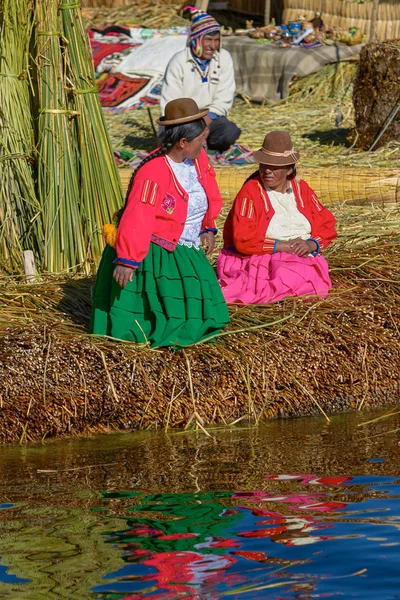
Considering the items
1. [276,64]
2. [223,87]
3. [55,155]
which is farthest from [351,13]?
[55,155]

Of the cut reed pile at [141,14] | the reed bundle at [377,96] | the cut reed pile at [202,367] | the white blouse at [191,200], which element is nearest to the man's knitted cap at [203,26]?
the reed bundle at [377,96]

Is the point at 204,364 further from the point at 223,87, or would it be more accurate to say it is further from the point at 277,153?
the point at 223,87

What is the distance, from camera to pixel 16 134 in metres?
6.39

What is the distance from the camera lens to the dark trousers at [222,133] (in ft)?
31.8

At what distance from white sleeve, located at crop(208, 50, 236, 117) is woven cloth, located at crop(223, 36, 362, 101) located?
10.2 feet

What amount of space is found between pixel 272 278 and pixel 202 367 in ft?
2.54

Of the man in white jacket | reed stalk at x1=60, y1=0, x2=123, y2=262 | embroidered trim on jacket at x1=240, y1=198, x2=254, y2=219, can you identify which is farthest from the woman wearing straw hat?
the man in white jacket

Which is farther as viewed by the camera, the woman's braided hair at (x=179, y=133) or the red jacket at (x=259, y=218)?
the red jacket at (x=259, y=218)

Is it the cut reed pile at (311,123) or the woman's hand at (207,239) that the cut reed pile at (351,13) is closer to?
the cut reed pile at (311,123)

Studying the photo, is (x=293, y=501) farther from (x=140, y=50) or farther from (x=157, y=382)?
(x=140, y=50)

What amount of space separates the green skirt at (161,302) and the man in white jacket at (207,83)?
4.27 metres

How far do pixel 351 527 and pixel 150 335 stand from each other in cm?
185

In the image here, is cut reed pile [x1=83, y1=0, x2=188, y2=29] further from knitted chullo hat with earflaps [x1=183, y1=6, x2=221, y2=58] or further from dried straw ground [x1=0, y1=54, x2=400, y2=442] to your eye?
dried straw ground [x1=0, y1=54, x2=400, y2=442]

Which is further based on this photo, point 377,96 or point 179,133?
point 377,96
